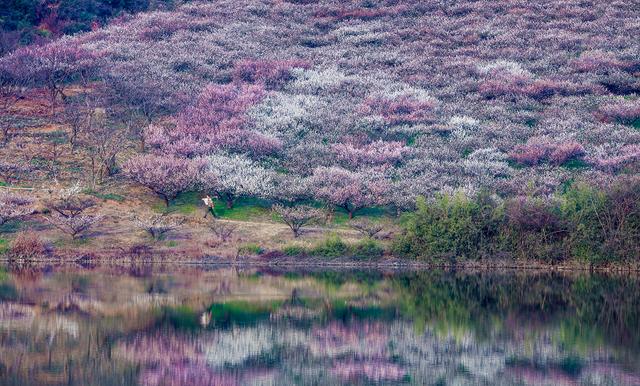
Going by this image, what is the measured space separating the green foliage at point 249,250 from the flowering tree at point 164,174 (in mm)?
4804

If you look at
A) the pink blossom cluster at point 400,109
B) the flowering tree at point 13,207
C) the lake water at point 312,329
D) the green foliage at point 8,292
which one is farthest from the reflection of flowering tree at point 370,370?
the pink blossom cluster at point 400,109

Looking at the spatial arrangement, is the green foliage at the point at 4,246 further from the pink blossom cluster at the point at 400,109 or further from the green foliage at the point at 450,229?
the pink blossom cluster at the point at 400,109

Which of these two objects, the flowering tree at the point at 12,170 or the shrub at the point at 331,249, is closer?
the shrub at the point at 331,249

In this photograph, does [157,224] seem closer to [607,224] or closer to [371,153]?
[371,153]

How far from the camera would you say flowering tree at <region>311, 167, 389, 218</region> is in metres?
37.7

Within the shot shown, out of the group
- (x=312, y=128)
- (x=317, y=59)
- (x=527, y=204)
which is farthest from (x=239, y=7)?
(x=527, y=204)

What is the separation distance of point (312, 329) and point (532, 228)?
1459 centimetres

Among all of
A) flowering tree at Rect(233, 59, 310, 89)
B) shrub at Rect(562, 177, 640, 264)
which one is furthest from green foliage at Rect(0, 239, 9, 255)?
flowering tree at Rect(233, 59, 310, 89)

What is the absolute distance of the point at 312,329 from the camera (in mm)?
21641

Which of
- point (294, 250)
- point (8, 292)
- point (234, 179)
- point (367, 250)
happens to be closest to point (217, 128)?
point (234, 179)

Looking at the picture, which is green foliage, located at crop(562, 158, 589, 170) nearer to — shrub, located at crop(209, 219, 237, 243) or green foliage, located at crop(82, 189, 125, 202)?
shrub, located at crop(209, 219, 237, 243)

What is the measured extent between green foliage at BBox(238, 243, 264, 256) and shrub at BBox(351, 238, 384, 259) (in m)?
3.49

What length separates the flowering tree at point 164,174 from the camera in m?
37.9

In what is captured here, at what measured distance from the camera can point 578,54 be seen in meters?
57.9
